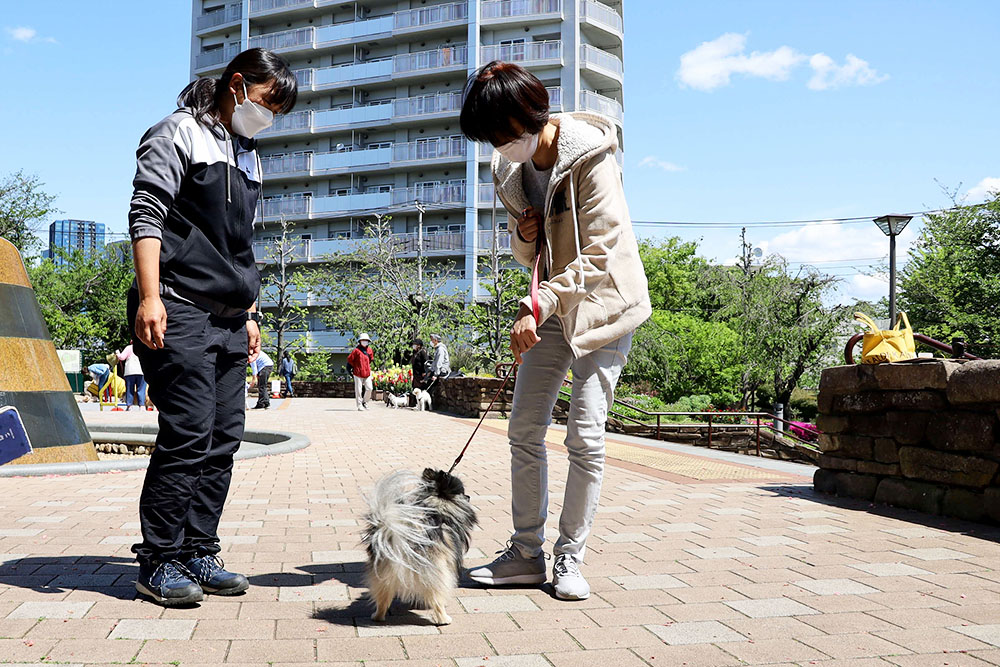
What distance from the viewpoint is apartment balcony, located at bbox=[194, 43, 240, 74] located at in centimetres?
5106

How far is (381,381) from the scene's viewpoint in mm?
27641

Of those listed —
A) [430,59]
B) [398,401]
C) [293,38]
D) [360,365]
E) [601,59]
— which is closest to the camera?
[360,365]

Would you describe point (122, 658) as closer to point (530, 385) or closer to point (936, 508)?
point (530, 385)

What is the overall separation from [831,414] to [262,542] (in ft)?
13.9

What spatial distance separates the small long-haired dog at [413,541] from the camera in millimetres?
2648

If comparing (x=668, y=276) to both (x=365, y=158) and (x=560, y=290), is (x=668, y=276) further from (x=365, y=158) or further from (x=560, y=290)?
(x=560, y=290)

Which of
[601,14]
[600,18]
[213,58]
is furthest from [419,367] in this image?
[213,58]

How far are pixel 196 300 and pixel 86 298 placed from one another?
42.4 m

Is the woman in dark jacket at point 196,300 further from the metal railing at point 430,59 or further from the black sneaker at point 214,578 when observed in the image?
the metal railing at point 430,59

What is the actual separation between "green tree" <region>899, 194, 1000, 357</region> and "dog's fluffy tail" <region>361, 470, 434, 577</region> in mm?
31003

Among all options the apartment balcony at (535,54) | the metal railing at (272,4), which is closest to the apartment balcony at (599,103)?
the apartment balcony at (535,54)

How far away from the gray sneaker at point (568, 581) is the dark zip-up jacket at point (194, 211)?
1.63 metres

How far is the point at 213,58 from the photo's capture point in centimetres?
5216

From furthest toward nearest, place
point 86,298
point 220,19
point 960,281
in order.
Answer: point 220,19
point 86,298
point 960,281
